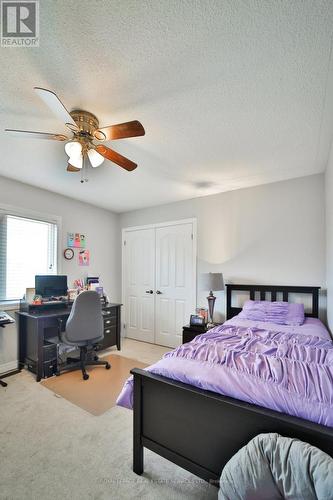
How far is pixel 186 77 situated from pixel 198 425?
2030mm

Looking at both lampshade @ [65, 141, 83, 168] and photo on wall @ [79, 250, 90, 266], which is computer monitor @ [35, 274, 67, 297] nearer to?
photo on wall @ [79, 250, 90, 266]

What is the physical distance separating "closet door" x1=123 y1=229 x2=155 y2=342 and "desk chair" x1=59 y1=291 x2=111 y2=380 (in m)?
1.45

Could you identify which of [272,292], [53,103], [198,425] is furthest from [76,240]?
[198,425]

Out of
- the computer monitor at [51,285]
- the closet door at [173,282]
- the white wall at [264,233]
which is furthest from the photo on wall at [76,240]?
the white wall at [264,233]

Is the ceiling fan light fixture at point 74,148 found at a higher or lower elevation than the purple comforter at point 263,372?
higher

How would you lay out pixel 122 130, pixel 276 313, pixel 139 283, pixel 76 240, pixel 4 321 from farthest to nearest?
pixel 139 283, pixel 76 240, pixel 276 313, pixel 4 321, pixel 122 130

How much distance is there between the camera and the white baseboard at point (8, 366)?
2960mm

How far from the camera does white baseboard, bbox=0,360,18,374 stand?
2.96 m

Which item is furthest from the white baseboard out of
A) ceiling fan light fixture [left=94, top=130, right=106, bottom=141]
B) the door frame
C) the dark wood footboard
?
ceiling fan light fixture [left=94, top=130, right=106, bottom=141]

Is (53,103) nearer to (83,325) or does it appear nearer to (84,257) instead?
(83,325)

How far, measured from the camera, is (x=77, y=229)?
4.04 metres

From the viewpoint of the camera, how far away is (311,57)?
1314mm

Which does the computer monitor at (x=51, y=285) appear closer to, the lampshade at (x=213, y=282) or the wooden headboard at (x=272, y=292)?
the lampshade at (x=213, y=282)

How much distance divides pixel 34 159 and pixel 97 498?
2.85 metres
